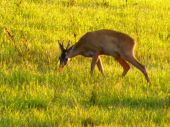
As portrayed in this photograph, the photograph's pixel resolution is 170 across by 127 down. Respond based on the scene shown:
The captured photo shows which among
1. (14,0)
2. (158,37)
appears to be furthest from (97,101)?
(14,0)

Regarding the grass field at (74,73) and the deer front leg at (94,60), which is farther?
the deer front leg at (94,60)

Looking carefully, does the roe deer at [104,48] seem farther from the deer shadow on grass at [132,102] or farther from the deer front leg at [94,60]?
the deer shadow on grass at [132,102]

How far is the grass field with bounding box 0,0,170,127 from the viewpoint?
27.8 feet

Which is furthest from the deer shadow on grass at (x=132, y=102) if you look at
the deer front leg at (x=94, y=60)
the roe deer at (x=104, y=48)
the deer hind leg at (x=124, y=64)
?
the deer hind leg at (x=124, y=64)

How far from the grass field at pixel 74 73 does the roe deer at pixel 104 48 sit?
0.95 ft

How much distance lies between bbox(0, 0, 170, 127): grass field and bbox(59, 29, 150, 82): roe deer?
A: 29cm

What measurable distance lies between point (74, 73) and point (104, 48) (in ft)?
3.76

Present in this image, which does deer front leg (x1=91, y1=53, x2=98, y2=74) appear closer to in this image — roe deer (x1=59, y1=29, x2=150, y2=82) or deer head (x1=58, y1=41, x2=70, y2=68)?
roe deer (x1=59, y1=29, x2=150, y2=82)

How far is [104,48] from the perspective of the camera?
12.3 m

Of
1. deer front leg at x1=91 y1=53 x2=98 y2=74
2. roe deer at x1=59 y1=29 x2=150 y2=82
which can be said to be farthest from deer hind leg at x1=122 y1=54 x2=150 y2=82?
deer front leg at x1=91 y1=53 x2=98 y2=74

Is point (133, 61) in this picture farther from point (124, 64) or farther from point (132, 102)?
point (132, 102)

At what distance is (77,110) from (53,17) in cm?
871

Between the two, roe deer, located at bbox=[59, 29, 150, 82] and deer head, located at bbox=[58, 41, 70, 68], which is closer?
deer head, located at bbox=[58, 41, 70, 68]

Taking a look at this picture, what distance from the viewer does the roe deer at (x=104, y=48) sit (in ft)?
39.9
